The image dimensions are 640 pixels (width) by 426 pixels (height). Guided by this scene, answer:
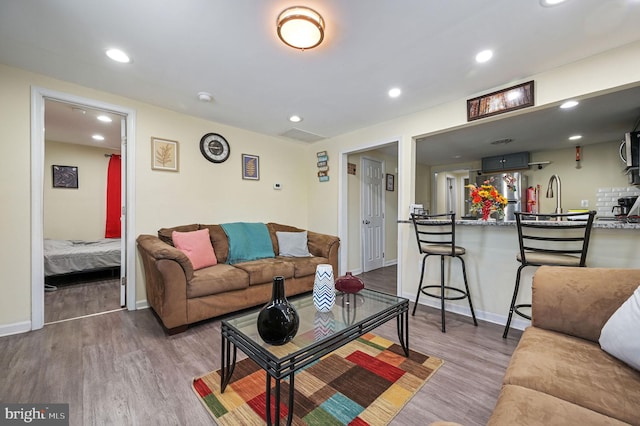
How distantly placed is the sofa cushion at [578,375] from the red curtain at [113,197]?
612cm

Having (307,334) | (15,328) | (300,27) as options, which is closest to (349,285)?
(307,334)

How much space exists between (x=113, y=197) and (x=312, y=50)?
4997mm

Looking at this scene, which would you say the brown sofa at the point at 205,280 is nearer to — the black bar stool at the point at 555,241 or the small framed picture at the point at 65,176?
the black bar stool at the point at 555,241

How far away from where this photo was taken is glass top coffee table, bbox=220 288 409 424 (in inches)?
46.4

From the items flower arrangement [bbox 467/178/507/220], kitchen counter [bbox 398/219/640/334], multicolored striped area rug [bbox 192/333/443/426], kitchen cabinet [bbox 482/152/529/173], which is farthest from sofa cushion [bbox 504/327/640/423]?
kitchen cabinet [bbox 482/152/529/173]

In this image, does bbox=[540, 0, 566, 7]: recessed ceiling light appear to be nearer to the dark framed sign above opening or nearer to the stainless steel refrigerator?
the dark framed sign above opening

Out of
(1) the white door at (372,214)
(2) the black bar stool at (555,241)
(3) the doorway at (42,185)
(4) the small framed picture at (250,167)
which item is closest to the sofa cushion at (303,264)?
(4) the small framed picture at (250,167)

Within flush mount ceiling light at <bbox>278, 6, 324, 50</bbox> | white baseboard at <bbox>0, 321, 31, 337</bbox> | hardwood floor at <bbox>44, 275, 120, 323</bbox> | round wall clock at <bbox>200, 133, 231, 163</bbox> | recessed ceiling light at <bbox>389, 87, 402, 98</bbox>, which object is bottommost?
hardwood floor at <bbox>44, 275, 120, 323</bbox>

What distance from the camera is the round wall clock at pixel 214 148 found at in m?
3.43

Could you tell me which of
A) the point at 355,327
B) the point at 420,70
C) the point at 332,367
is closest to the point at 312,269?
the point at 332,367

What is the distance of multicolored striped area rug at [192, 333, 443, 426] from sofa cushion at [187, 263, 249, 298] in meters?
0.81

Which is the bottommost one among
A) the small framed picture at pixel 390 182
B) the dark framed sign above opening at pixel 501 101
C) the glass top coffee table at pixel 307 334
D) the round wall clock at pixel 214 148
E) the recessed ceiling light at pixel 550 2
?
the glass top coffee table at pixel 307 334

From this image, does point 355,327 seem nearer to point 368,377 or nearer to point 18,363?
point 368,377

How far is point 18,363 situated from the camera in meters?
1.81
